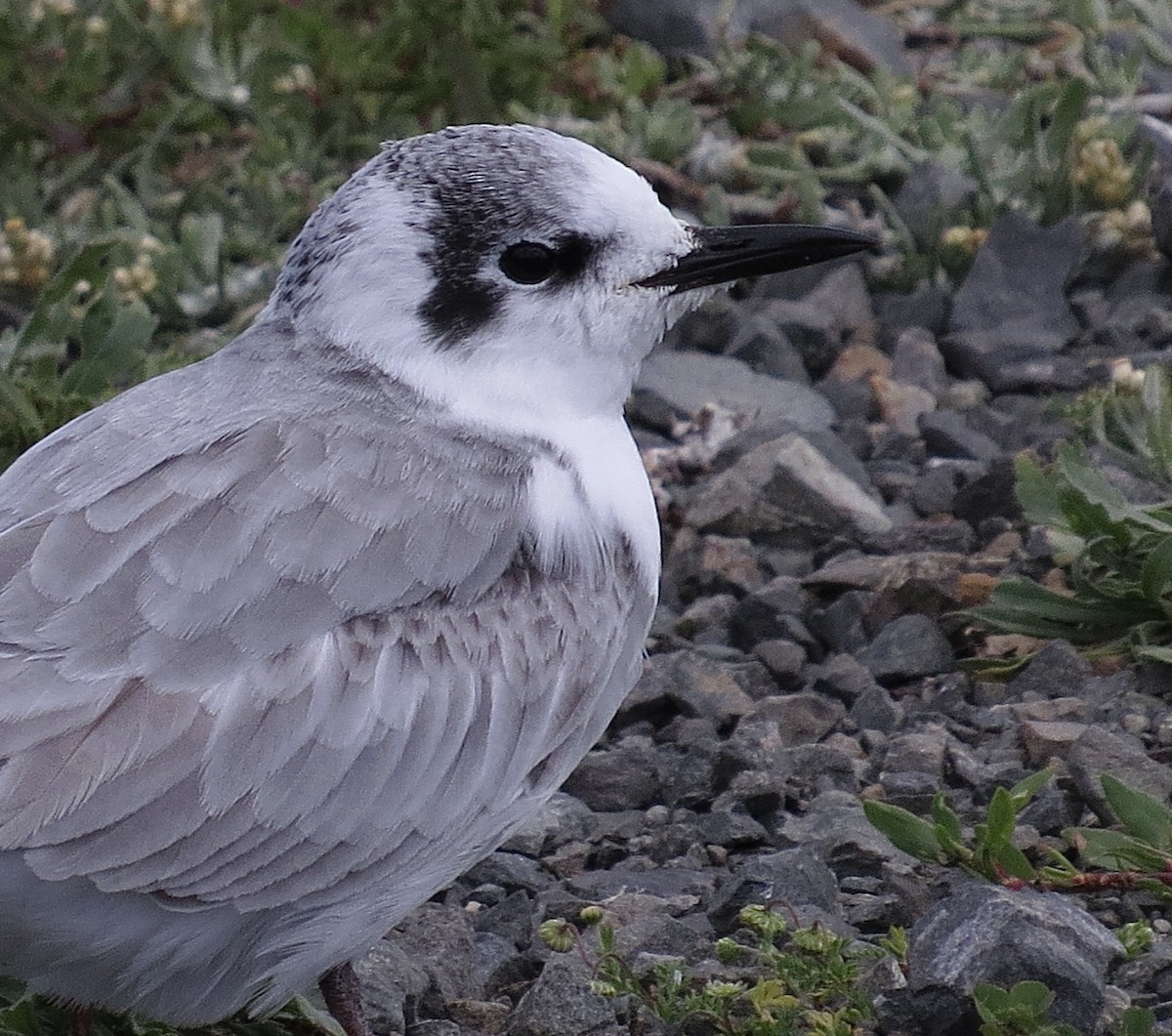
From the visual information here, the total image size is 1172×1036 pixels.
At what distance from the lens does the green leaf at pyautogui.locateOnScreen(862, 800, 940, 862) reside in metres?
3.59

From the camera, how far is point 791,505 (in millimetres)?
5527

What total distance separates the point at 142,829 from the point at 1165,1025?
170cm

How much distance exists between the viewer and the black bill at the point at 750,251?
4219 millimetres

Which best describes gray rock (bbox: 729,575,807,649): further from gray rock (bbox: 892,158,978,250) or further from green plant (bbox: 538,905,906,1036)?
gray rock (bbox: 892,158,978,250)

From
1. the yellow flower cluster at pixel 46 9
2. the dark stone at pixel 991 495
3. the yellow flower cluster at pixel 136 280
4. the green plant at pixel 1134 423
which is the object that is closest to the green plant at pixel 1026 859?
the green plant at pixel 1134 423

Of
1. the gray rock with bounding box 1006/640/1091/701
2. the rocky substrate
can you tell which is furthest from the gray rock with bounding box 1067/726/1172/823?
the gray rock with bounding box 1006/640/1091/701

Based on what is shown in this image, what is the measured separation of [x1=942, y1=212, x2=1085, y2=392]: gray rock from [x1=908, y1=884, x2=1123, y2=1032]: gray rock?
2.78m

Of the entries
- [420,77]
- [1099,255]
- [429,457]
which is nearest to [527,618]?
[429,457]

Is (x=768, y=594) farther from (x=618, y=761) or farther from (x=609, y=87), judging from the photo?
(x=609, y=87)

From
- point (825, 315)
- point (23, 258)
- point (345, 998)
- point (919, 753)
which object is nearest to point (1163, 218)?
point (825, 315)

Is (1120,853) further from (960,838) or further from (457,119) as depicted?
(457,119)

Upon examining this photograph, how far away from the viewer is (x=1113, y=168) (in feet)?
21.2

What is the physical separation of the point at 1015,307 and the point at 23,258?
2983 millimetres

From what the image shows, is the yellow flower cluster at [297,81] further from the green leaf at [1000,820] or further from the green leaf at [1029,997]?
the green leaf at [1029,997]
